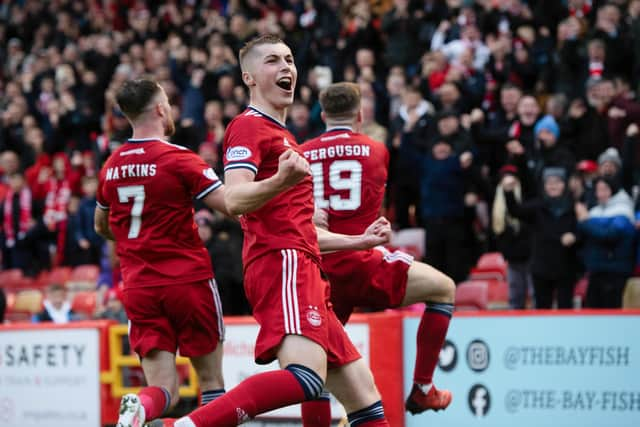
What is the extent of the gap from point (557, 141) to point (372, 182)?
5309mm

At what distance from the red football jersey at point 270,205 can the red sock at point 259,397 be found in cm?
69

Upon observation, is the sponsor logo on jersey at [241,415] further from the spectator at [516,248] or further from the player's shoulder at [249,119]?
the spectator at [516,248]

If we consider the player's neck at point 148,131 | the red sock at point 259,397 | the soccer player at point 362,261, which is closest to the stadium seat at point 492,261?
the soccer player at point 362,261

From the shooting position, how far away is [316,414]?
6.67 m

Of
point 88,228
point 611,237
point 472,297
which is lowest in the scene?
point 472,297

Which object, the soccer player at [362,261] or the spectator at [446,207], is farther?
the spectator at [446,207]

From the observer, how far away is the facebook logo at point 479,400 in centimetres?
905

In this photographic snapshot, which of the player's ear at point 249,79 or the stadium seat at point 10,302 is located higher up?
the player's ear at point 249,79

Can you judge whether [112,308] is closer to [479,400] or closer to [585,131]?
[479,400]

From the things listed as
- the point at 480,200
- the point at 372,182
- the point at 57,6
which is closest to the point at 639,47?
the point at 480,200

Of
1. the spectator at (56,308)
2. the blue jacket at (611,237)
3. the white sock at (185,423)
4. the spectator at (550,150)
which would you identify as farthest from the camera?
the spectator at (56,308)

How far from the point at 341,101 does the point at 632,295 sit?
5042 millimetres

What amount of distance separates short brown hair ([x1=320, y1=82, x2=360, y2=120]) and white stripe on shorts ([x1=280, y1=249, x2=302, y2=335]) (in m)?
1.82

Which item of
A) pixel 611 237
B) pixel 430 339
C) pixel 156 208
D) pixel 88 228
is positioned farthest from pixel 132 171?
pixel 88 228
